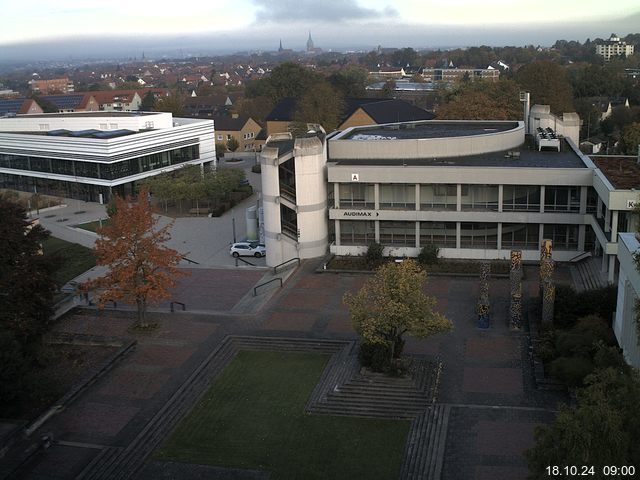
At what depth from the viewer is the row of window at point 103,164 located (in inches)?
2304

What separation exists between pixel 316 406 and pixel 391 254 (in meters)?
16.3

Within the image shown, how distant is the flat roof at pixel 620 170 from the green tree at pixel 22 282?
24302 millimetres

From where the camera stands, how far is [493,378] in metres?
24.0

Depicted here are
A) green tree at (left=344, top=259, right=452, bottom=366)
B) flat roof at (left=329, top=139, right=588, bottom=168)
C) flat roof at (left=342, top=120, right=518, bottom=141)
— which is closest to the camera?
green tree at (left=344, top=259, right=452, bottom=366)

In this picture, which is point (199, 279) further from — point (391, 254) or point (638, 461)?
point (638, 461)

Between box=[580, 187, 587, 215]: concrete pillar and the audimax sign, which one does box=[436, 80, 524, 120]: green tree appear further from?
the audimax sign

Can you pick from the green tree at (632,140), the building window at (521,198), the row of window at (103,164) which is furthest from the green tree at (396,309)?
the green tree at (632,140)

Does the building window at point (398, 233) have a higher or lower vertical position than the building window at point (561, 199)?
lower

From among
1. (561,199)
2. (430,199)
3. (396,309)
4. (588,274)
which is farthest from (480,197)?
(396,309)

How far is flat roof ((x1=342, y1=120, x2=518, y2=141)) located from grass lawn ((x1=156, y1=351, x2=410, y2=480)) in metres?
22.1

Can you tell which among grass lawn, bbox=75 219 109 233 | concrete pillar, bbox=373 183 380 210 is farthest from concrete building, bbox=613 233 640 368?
grass lawn, bbox=75 219 109 233

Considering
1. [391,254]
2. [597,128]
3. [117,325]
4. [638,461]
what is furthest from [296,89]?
[638,461]

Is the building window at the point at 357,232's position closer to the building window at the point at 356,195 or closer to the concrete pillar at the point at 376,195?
the building window at the point at 356,195

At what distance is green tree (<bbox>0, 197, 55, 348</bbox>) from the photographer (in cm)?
2469
